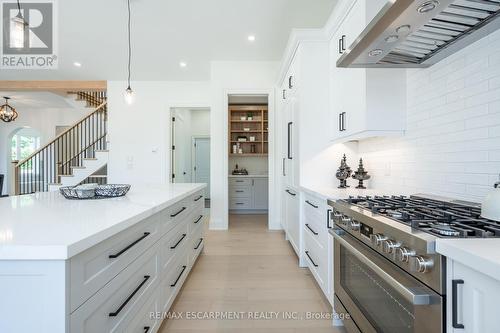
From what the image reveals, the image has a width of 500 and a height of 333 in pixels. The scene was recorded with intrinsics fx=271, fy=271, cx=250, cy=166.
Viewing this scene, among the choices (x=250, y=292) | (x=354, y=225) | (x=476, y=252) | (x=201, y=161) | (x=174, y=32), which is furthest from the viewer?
(x=201, y=161)

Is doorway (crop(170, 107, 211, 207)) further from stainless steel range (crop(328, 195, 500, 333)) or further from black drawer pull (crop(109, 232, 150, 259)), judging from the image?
stainless steel range (crop(328, 195, 500, 333))

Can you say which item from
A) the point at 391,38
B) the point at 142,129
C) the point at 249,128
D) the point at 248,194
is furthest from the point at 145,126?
the point at 391,38

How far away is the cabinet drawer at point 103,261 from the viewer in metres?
0.87

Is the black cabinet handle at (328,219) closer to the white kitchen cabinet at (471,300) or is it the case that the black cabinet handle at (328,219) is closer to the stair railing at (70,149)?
the white kitchen cabinet at (471,300)

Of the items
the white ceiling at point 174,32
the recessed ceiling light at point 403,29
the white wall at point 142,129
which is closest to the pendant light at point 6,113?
the white ceiling at point 174,32

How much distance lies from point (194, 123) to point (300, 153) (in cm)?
544

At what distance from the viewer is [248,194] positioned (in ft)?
20.5

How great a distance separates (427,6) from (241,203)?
5.41m

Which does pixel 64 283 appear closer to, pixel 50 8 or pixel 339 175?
pixel 339 175

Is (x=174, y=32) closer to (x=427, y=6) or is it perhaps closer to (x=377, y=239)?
(x=427, y=6)

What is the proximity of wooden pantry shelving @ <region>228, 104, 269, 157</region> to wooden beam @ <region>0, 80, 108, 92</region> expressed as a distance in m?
2.89

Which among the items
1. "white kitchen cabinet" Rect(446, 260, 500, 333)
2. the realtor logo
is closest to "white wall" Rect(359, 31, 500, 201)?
"white kitchen cabinet" Rect(446, 260, 500, 333)

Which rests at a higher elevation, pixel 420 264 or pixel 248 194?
pixel 420 264

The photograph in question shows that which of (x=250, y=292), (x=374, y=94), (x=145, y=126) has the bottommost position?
(x=250, y=292)
